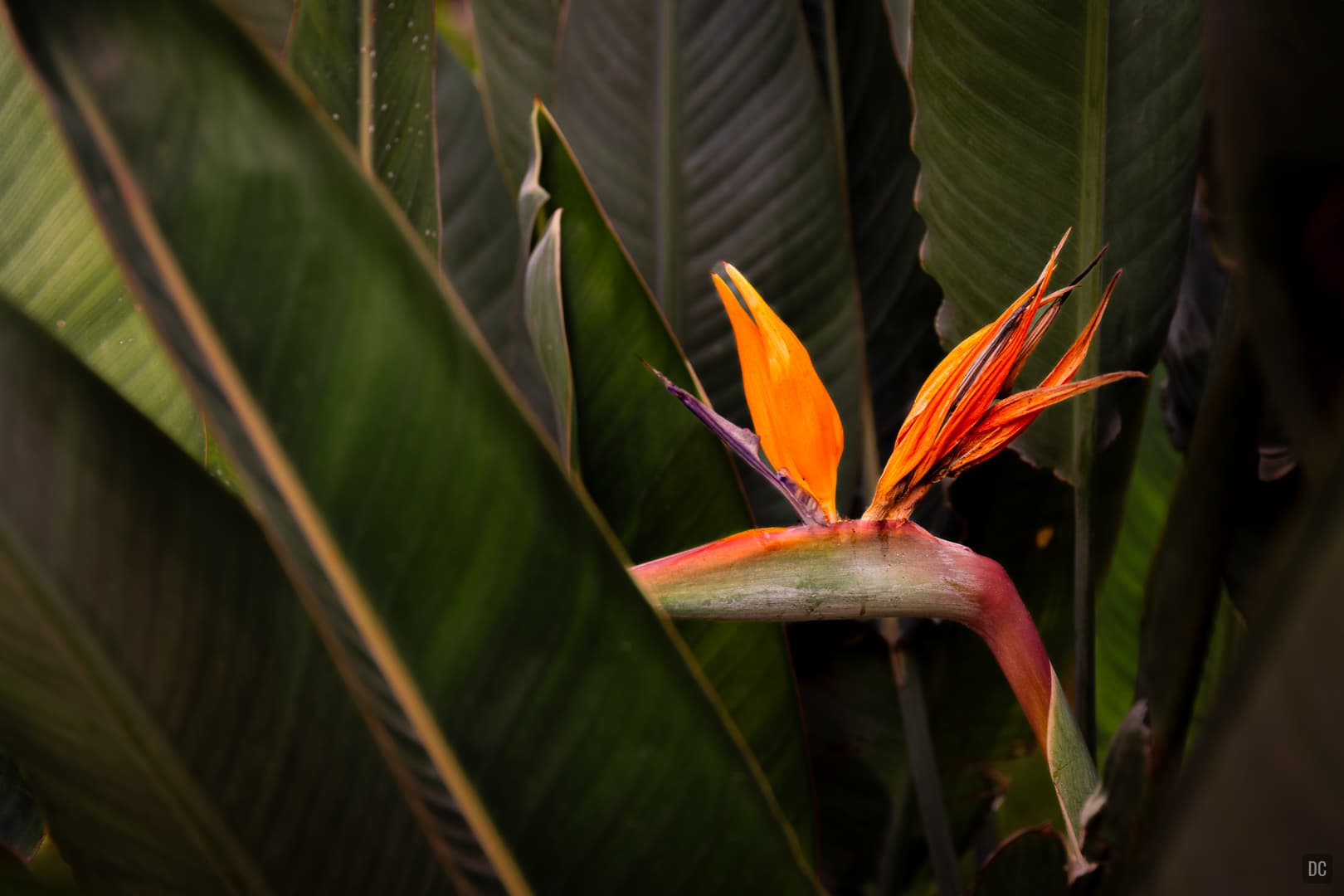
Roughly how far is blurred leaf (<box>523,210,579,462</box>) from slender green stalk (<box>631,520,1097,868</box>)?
11 centimetres

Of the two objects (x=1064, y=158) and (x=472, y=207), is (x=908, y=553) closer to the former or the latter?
(x=1064, y=158)

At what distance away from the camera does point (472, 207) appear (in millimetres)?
713

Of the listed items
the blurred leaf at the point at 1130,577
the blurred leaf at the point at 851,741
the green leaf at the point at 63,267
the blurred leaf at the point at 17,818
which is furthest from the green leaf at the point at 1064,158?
the blurred leaf at the point at 17,818

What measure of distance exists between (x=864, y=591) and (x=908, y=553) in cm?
2

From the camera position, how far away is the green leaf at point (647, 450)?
44 centimetres

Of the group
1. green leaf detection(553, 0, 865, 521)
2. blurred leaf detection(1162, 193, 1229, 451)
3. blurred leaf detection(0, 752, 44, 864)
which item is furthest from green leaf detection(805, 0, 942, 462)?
blurred leaf detection(0, 752, 44, 864)

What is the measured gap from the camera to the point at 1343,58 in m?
0.32

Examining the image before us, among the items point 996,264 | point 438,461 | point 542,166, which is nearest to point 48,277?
point 542,166

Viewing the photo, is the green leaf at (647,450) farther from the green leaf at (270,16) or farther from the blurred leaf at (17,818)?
the green leaf at (270,16)

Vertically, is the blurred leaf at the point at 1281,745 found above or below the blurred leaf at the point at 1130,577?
above

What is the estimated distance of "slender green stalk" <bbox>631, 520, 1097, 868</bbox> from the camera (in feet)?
1.07

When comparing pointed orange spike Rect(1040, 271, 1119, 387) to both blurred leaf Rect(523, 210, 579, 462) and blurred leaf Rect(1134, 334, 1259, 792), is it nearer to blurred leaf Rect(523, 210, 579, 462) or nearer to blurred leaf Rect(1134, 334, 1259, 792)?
blurred leaf Rect(1134, 334, 1259, 792)

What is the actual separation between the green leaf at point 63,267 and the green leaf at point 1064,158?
1.35 ft

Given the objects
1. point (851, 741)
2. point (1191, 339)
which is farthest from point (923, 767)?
point (1191, 339)
